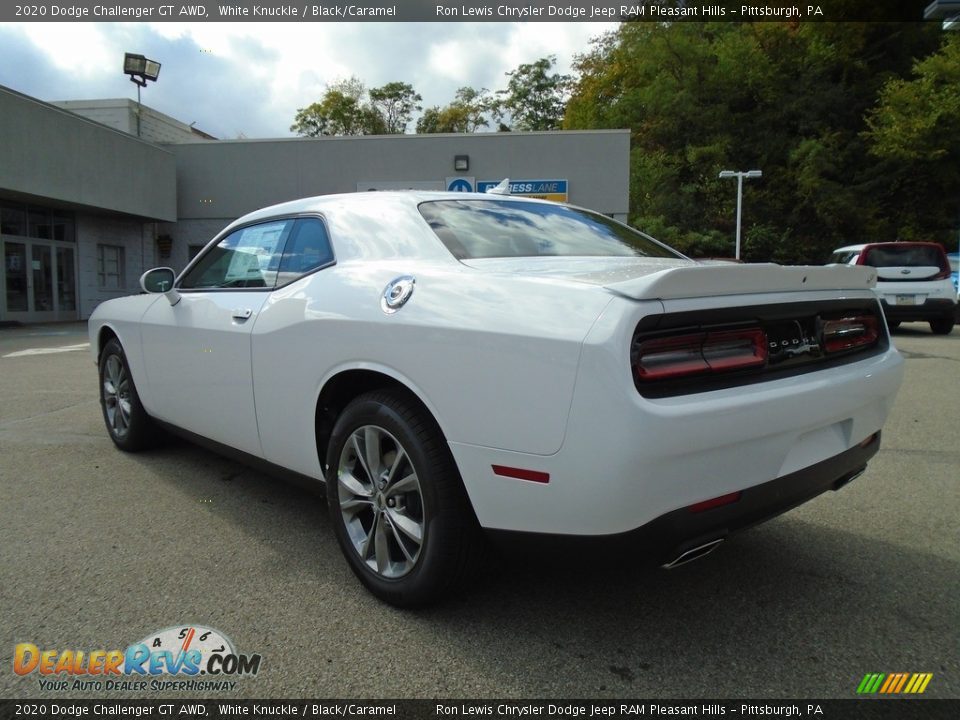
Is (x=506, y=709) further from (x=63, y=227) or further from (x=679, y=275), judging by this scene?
(x=63, y=227)

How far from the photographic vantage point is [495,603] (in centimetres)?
245

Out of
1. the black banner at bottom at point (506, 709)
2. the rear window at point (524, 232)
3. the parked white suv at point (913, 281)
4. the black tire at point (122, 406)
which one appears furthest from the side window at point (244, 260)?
the parked white suv at point (913, 281)

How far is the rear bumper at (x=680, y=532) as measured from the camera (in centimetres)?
189

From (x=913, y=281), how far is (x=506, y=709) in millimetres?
12722

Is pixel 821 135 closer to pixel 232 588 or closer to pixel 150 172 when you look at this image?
pixel 150 172

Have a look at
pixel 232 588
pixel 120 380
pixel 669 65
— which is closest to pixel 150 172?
pixel 120 380

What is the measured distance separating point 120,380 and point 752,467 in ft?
13.2

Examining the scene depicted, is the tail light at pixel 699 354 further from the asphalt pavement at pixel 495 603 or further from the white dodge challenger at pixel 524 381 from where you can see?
the asphalt pavement at pixel 495 603

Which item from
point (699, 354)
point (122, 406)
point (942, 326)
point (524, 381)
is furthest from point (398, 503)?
point (942, 326)

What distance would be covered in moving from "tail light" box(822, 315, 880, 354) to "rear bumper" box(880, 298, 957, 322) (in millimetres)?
10704

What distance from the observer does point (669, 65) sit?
115ft

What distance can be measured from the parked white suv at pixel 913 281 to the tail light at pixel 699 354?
1118 centimetres

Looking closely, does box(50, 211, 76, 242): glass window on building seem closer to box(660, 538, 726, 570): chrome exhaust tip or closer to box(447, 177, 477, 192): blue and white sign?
box(447, 177, 477, 192): blue and white sign

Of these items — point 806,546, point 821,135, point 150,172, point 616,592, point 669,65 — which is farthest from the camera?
point 669,65
